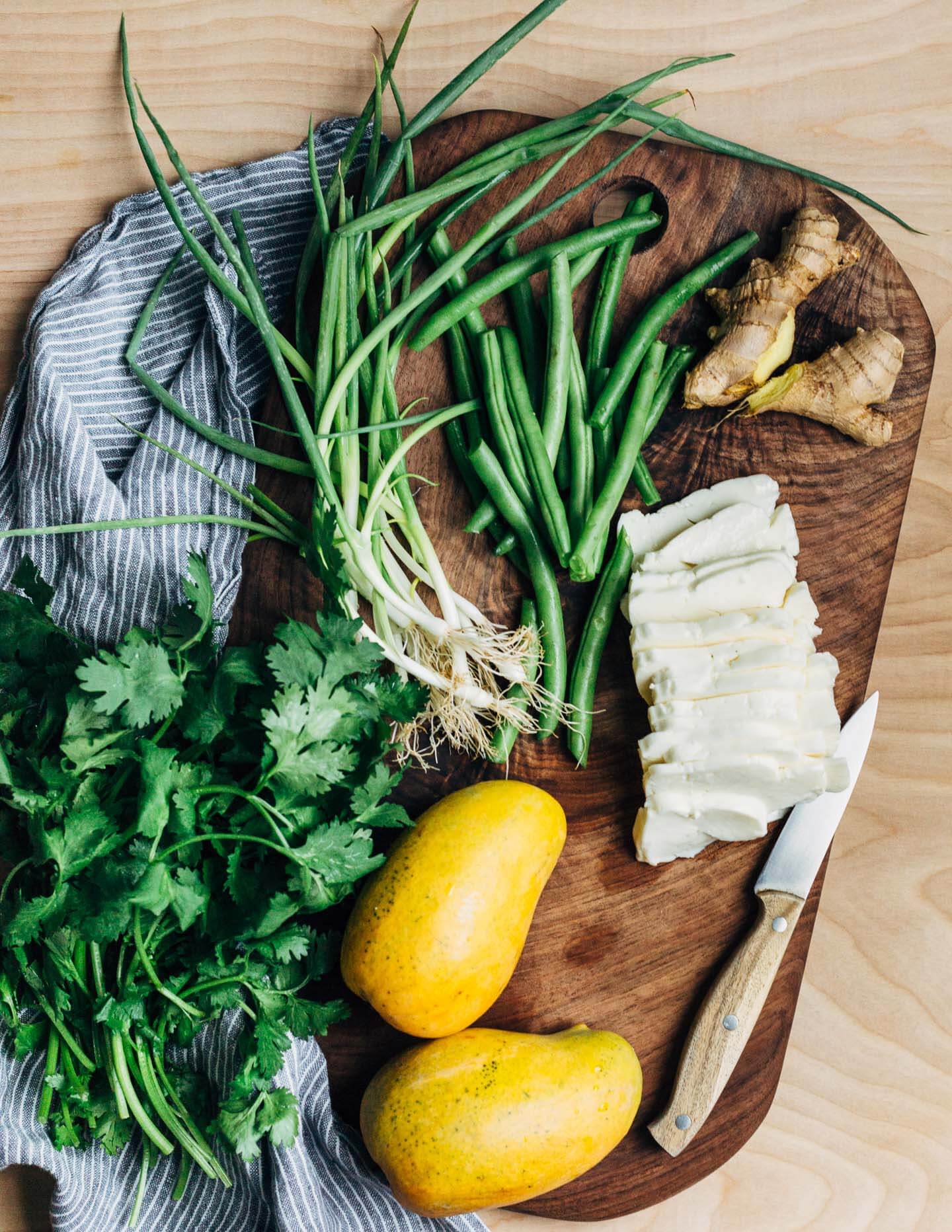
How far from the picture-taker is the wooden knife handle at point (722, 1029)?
1.62 meters

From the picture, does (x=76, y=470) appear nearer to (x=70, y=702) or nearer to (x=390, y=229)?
(x=70, y=702)

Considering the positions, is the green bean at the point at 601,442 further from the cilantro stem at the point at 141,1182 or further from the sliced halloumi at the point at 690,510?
the cilantro stem at the point at 141,1182

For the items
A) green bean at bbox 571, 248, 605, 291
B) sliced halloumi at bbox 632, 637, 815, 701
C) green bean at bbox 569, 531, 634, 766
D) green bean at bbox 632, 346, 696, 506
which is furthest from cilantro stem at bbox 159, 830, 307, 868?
green bean at bbox 571, 248, 605, 291

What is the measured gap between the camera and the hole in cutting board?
68.8 inches

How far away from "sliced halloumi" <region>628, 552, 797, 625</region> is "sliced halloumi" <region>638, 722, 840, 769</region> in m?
0.19

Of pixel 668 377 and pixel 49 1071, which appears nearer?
pixel 49 1071

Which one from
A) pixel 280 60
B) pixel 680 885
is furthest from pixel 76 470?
pixel 680 885

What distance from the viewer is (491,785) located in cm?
158

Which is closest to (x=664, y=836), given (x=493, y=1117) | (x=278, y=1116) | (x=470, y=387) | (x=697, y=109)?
(x=493, y=1117)

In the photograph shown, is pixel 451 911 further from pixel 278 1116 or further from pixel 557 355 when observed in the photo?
pixel 557 355

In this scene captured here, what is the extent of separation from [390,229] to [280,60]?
0.49 meters

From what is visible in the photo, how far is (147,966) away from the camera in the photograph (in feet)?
4.55

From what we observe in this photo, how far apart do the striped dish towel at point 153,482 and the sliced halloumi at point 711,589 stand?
71cm

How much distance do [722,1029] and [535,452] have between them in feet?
3.36
